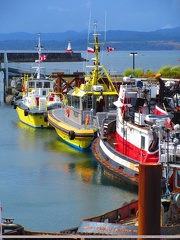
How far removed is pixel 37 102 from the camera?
4775 cm

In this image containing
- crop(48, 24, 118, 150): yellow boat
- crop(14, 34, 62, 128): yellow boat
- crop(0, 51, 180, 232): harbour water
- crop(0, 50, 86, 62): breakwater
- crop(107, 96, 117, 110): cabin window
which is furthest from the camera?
crop(0, 50, 86, 62): breakwater

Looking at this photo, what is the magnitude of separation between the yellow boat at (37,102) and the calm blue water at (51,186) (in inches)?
185

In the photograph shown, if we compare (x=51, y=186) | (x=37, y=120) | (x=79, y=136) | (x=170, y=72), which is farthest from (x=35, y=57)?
(x=51, y=186)

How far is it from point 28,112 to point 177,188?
24153 millimetres

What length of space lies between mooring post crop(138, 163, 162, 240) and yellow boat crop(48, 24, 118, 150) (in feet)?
69.2

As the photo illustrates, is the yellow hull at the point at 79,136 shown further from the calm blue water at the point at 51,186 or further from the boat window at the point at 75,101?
the boat window at the point at 75,101

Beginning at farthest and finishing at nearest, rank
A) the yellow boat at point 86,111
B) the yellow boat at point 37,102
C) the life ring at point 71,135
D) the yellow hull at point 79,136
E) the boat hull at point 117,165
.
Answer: the yellow boat at point 37,102, the yellow boat at point 86,111, the life ring at point 71,135, the yellow hull at point 79,136, the boat hull at point 117,165

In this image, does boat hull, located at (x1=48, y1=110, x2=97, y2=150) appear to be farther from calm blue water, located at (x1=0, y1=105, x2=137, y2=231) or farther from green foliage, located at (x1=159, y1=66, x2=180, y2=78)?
green foliage, located at (x1=159, y1=66, x2=180, y2=78)

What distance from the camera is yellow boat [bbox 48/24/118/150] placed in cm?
3609

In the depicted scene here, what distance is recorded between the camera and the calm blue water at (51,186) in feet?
79.1

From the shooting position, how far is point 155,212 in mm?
14352

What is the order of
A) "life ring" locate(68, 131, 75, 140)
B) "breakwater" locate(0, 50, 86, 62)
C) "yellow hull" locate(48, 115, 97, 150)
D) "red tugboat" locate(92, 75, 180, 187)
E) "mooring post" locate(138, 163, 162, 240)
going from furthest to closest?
"breakwater" locate(0, 50, 86, 62), "life ring" locate(68, 131, 75, 140), "yellow hull" locate(48, 115, 97, 150), "red tugboat" locate(92, 75, 180, 187), "mooring post" locate(138, 163, 162, 240)

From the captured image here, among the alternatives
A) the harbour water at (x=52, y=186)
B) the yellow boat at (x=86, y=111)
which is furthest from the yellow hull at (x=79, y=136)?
the harbour water at (x=52, y=186)

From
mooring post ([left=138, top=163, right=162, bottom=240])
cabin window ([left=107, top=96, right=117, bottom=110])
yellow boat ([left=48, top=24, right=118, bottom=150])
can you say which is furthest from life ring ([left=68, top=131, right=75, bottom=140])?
mooring post ([left=138, top=163, right=162, bottom=240])
